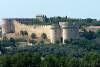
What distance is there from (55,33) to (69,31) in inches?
67.3

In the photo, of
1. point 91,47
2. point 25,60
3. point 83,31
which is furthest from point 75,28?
point 25,60

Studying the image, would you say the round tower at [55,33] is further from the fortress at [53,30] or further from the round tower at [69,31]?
the round tower at [69,31]

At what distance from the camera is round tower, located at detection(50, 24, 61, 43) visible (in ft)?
240

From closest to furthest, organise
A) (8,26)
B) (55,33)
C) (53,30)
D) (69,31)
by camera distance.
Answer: (55,33) < (69,31) < (53,30) < (8,26)

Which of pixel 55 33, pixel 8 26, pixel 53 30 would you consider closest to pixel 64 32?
pixel 55 33

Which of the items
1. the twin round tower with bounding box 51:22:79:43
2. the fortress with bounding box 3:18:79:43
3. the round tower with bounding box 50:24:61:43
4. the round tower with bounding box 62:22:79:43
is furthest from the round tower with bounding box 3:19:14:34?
the round tower with bounding box 62:22:79:43

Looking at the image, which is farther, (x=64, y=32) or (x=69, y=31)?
(x=69, y=31)

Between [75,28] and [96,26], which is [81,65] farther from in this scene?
[96,26]

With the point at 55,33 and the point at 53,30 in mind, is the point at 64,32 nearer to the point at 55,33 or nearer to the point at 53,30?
the point at 55,33

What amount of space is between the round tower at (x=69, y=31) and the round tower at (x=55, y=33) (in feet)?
2.10

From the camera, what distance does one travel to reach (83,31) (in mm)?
78188

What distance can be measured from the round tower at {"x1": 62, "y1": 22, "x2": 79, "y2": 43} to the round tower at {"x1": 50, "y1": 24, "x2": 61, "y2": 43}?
0.64 meters

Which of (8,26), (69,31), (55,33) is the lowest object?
(8,26)

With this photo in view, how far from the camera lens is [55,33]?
73.8 m
